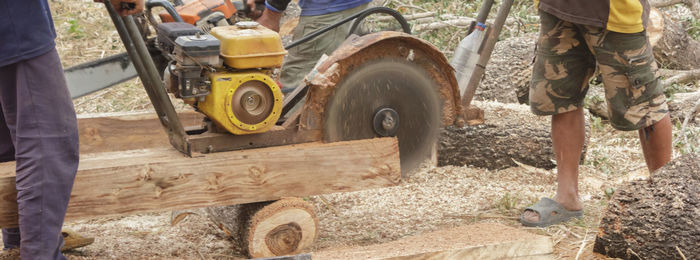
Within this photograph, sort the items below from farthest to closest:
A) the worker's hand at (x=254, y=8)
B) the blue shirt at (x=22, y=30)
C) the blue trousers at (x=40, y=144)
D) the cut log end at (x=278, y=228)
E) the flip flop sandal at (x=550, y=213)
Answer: the worker's hand at (x=254, y=8)
the flip flop sandal at (x=550, y=213)
the cut log end at (x=278, y=228)
the blue trousers at (x=40, y=144)
the blue shirt at (x=22, y=30)

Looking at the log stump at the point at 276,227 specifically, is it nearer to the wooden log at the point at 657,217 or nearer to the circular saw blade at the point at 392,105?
the circular saw blade at the point at 392,105

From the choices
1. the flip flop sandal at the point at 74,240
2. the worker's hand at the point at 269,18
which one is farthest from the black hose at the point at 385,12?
the flip flop sandal at the point at 74,240

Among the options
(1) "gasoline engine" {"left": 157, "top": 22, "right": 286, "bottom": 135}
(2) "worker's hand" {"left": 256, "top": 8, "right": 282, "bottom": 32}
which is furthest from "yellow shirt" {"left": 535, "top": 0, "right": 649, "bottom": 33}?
(2) "worker's hand" {"left": 256, "top": 8, "right": 282, "bottom": 32}

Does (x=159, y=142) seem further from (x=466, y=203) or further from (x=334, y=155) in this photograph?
(x=466, y=203)

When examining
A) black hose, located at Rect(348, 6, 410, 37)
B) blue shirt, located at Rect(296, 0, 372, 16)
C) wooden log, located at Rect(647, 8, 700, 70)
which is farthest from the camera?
wooden log, located at Rect(647, 8, 700, 70)

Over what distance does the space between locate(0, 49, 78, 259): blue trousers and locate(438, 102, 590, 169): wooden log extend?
237 cm

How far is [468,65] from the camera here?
3.99 m

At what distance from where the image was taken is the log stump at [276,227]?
3.17 meters

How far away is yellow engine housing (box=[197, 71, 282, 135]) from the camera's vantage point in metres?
3.05

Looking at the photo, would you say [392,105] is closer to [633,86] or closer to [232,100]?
[232,100]

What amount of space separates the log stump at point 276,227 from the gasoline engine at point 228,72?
35cm

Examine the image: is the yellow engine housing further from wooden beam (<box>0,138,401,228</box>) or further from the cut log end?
the cut log end

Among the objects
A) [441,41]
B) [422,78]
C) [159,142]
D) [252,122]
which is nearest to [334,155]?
[252,122]

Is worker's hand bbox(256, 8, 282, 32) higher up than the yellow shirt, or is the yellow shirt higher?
the yellow shirt
